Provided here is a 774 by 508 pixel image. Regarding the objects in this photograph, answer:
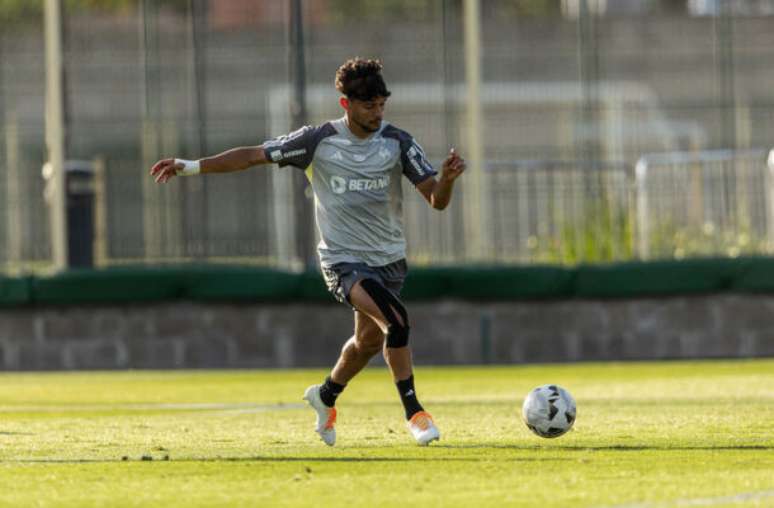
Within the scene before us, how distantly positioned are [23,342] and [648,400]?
9.85 m

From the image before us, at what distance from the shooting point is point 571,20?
30.9 metres

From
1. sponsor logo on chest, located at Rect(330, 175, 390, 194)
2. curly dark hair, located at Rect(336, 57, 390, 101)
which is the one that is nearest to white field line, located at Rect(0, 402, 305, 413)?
sponsor logo on chest, located at Rect(330, 175, 390, 194)

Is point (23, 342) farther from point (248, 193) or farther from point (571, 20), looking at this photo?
point (571, 20)

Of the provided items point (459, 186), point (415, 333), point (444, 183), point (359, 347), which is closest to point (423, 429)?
point (359, 347)

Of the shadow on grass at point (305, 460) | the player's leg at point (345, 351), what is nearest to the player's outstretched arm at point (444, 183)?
the player's leg at point (345, 351)

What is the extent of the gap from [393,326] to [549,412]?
97cm

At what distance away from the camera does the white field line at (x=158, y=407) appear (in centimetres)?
1374

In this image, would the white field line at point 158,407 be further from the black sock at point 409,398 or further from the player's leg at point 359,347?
the black sock at point 409,398

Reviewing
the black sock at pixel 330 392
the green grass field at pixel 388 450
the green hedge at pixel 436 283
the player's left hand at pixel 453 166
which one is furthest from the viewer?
the green hedge at pixel 436 283

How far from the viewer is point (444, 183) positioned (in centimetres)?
979

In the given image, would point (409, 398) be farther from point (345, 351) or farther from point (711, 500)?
point (711, 500)

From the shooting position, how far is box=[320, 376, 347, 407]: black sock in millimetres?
10273

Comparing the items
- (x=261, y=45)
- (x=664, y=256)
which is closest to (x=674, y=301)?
(x=664, y=256)

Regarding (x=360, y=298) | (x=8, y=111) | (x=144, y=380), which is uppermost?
(x=8, y=111)
